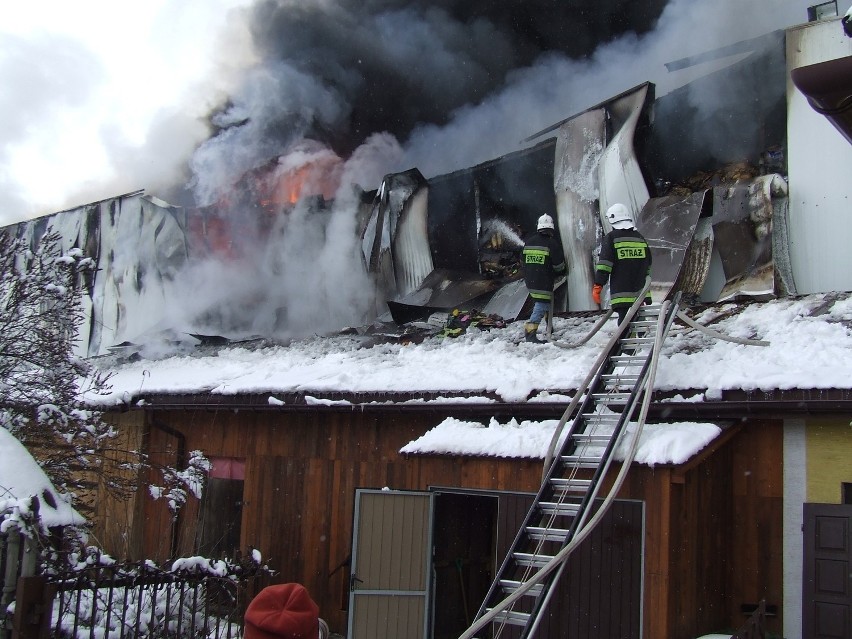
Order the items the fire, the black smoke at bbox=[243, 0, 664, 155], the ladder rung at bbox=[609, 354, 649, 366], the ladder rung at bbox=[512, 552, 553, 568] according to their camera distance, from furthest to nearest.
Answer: the black smoke at bbox=[243, 0, 664, 155]
the fire
the ladder rung at bbox=[609, 354, 649, 366]
the ladder rung at bbox=[512, 552, 553, 568]

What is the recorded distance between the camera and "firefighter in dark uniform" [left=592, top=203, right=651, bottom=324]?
27.6 ft

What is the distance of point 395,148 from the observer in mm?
17625

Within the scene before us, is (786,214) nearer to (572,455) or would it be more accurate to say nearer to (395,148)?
(572,455)

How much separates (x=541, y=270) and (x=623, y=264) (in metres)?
1.45

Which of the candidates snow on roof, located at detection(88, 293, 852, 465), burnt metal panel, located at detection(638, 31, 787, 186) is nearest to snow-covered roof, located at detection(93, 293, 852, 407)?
snow on roof, located at detection(88, 293, 852, 465)

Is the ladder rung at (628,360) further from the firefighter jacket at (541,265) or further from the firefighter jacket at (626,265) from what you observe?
the firefighter jacket at (541,265)

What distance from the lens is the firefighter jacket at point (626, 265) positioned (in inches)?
331

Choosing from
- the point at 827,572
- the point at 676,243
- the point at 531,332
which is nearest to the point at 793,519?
the point at 827,572

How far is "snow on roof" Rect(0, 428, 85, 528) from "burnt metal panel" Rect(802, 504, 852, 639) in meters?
5.46

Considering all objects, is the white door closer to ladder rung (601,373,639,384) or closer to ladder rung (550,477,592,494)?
ladder rung (550,477,592,494)

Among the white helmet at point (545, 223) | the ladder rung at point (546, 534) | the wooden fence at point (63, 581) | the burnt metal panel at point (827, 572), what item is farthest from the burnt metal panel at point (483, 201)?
the wooden fence at point (63, 581)

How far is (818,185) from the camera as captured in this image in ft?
30.1

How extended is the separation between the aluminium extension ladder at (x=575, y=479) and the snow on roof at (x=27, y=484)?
2.71 m

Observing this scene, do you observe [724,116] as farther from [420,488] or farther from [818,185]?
[420,488]
